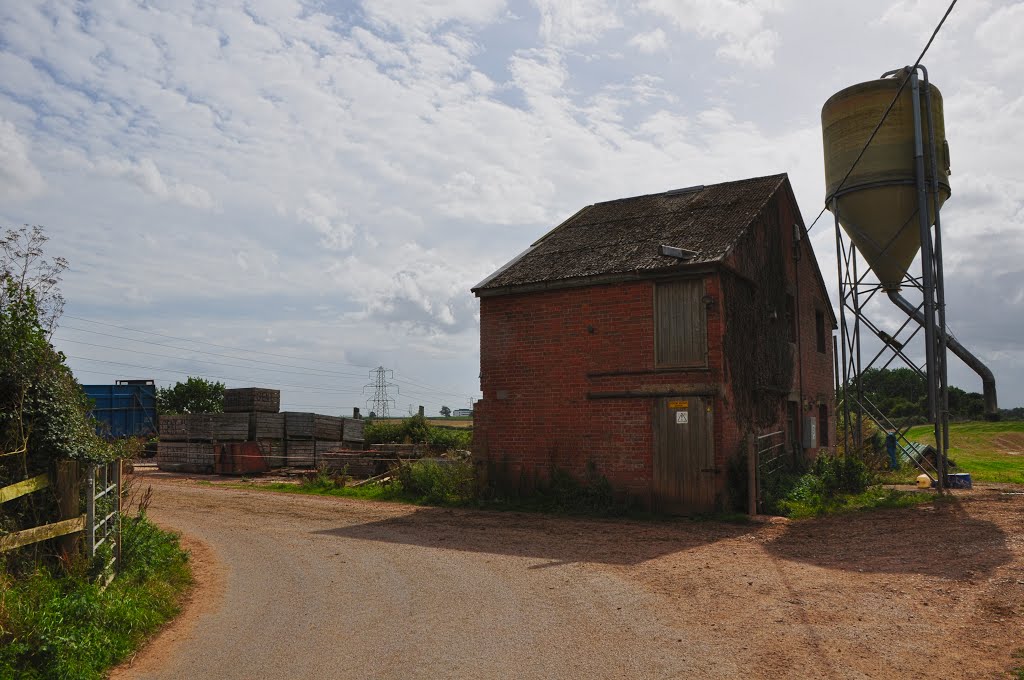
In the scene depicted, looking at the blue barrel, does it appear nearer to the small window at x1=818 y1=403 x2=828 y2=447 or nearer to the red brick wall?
the small window at x1=818 y1=403 x2=828 y2=447

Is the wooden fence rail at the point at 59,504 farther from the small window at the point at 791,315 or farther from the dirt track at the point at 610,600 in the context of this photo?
the small window at the point at 791,315

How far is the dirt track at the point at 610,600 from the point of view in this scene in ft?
18.2

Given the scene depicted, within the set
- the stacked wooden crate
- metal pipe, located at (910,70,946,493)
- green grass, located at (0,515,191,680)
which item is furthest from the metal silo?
the stacked wooden crate

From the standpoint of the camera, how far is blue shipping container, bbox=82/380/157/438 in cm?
2795

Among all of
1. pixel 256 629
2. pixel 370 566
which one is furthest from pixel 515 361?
pixel 256 629

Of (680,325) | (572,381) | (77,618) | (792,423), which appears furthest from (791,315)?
(77,618)

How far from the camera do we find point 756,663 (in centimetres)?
546

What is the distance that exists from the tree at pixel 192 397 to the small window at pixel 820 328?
24.6 meters

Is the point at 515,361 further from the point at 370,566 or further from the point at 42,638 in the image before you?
the point at 42,638

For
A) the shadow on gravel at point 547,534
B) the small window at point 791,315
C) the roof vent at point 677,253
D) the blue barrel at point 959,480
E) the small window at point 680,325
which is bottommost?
the shadow on gravel at point 547,534

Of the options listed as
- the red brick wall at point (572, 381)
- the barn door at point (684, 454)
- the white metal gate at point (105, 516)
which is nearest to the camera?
the white metal gate at point (105, 516)

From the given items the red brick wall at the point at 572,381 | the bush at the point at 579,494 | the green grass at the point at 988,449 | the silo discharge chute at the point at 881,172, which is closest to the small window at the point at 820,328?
the green grass at the point at 988,449

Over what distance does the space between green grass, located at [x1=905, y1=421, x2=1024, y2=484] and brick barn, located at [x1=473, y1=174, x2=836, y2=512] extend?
624 cm

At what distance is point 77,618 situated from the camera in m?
5.82
